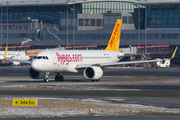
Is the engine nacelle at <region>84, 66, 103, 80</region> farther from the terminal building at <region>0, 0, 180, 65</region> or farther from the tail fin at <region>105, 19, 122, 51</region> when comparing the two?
the terminal building at <region>0, 0, 180, 65</region>

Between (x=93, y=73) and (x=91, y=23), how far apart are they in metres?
110

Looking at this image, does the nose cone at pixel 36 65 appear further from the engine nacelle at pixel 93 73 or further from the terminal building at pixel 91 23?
the terminal building at pixel 91 23

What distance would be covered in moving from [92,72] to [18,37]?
369ft

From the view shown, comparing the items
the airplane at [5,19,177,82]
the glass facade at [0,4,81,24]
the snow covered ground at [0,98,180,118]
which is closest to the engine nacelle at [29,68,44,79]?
the airplane at [5,19,177,82]

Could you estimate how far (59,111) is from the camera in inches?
868

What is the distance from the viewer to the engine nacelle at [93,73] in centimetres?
4720

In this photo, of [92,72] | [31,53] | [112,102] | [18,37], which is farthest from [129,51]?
[112,102]

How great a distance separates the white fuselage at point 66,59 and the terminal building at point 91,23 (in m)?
75.2

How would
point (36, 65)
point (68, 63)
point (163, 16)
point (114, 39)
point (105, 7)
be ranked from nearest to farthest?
point (36, 65) < point (68, 63) < point (114, 39) < point (163, 16) < point (105, 7)

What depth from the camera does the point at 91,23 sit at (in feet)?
514

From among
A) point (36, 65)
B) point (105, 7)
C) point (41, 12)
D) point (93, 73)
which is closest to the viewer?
point (36, 65)

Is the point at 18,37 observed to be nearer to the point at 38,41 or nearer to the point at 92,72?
the point at 38,41

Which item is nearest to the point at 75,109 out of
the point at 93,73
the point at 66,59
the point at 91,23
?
the point at 93,73

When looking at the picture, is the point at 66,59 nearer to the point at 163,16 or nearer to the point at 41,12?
the point at 163,16
